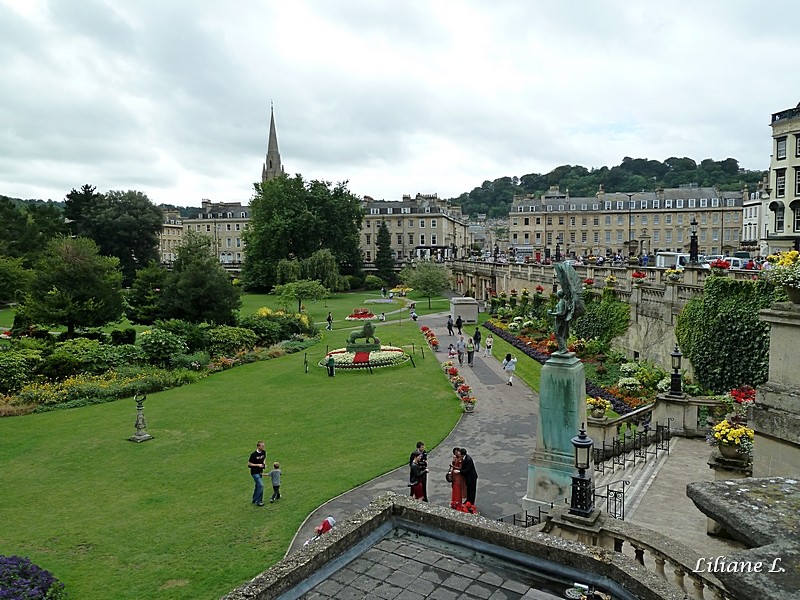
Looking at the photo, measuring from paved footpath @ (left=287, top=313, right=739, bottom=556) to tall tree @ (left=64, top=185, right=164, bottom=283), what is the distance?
64.8 m

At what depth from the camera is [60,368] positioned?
1054 inches

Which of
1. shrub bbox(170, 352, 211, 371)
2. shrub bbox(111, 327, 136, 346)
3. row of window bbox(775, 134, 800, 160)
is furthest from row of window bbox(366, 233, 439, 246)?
shrub bbox(170, 352, 211, 371)

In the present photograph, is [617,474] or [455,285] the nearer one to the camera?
[617,474]

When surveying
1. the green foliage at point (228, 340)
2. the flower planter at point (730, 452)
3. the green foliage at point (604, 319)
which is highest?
the green foliage at point (604, 319)

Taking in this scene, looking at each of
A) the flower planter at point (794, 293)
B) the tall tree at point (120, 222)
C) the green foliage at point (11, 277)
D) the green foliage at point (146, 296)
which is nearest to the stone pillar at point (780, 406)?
the flower planter at point (794, 293)

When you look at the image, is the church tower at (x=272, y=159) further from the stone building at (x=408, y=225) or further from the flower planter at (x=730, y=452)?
the flower planter at (x=730, y=452)

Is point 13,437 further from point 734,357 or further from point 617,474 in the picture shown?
point 734,357

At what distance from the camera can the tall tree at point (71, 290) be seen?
3247 centimetres

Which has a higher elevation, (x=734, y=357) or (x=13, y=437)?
(x=734, y=357)

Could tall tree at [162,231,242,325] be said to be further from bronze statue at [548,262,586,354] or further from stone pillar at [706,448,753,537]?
stone pillar at [706,448,753,537]

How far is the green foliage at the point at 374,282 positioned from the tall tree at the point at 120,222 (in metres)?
29.3

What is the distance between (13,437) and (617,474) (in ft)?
63.2

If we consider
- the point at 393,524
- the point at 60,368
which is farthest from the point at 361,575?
the point at 60,368

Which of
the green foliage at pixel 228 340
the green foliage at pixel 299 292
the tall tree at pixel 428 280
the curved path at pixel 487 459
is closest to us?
the curved path at pixel 487 459
